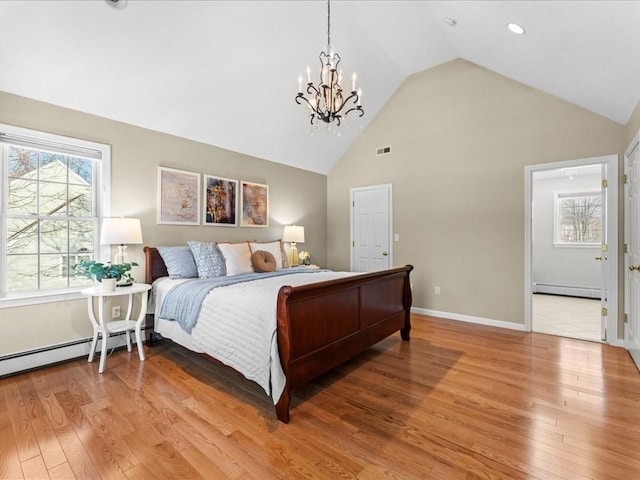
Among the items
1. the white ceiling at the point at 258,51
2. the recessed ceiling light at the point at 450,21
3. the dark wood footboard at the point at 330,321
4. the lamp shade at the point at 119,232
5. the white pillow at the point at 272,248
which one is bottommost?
the dark wood footboard at the point at 330,321

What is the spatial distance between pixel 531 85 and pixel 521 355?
→ 3.17m

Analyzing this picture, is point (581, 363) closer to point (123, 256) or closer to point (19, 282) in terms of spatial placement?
point (123, 256)

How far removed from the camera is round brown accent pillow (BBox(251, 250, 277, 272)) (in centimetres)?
393

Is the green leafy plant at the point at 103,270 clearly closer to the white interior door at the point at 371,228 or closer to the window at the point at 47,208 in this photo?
the window at the point at 47,208

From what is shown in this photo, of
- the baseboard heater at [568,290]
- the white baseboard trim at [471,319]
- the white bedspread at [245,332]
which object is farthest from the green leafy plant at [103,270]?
the baseboard heater at [568,290]

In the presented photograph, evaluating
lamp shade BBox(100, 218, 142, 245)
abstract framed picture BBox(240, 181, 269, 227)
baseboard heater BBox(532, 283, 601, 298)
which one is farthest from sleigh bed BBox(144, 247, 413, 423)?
baseboard heater BBox(532, 283, 601, 298)

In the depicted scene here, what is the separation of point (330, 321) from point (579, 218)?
6.68 meters

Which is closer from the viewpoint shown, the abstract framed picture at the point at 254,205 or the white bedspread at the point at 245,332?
the white bedspread at the point at 245,332

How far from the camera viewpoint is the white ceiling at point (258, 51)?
8.04ft

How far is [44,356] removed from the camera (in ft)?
9.77

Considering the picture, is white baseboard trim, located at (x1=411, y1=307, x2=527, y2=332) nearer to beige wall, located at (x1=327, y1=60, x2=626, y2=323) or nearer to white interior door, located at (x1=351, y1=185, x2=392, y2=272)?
beige wall, located at (x1=327, y1=60, x2=626, y2=323)

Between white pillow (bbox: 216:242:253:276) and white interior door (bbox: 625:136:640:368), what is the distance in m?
3.90

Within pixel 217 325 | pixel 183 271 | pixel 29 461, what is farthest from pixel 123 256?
pixel 29 461

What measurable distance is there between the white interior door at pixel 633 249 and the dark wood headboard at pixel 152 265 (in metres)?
4.80
